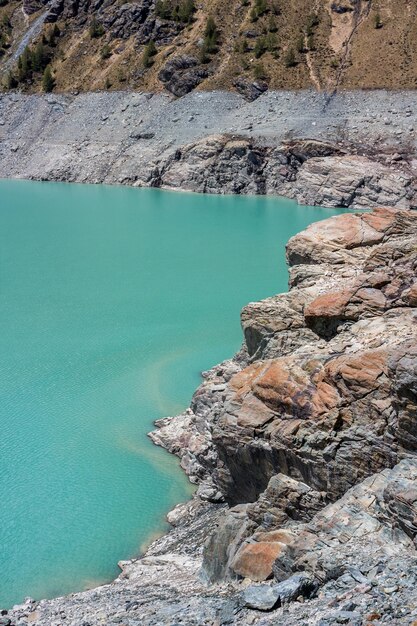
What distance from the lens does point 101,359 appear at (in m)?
30.5

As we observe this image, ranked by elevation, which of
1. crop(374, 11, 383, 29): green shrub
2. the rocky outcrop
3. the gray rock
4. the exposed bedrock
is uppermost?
crop(374, 11, 383, 29): green shrub

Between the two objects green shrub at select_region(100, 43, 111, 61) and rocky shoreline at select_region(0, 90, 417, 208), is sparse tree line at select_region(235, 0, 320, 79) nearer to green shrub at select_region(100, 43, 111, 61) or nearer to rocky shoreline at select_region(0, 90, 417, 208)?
rocky shoreline at select_region(0, 90, 417, 208)

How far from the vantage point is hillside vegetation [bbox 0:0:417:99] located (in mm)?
91812

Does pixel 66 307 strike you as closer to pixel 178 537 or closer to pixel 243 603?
pixel 178 537

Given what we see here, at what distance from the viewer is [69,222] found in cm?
6469

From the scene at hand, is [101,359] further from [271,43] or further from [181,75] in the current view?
[271,43]

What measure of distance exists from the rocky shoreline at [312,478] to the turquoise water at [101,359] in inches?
77.3

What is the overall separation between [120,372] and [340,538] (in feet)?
63.0

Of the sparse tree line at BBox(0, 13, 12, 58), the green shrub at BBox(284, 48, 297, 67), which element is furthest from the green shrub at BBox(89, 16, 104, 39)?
the green shrub at BBox(284, 48, 297, 67)

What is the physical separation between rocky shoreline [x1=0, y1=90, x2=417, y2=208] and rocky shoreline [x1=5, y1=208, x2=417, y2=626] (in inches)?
2381

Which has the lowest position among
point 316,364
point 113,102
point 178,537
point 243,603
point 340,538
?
point 178,537

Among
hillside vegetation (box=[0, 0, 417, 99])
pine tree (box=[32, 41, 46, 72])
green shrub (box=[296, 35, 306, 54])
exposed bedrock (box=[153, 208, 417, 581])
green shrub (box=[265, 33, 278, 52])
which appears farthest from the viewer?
pine tree (box=[32, 41, 46, 72])

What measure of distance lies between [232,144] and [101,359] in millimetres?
59274

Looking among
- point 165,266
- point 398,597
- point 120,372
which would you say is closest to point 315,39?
point 165,266
